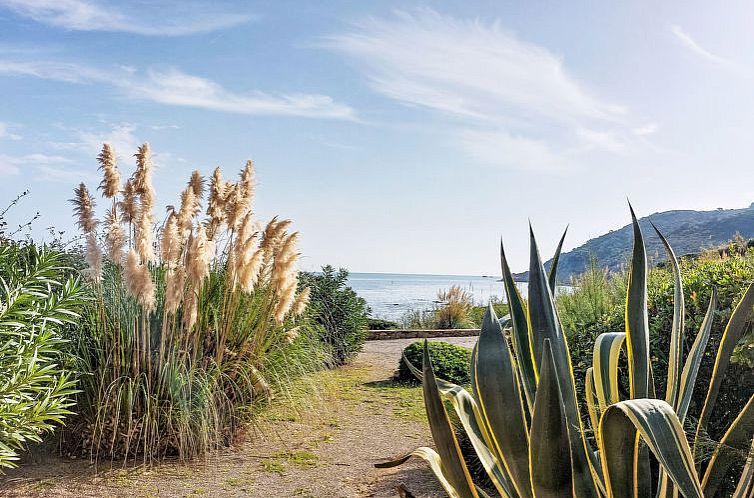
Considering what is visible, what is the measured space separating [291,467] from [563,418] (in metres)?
3.39

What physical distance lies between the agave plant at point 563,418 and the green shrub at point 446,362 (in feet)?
15.2

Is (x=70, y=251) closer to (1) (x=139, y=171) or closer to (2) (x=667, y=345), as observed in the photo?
(1) (x=139, y=171)

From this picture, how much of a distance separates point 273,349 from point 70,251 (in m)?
4.95

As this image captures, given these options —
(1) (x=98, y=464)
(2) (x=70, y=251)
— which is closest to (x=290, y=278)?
(1) (x=98, y=464)

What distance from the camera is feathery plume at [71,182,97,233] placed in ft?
14.9

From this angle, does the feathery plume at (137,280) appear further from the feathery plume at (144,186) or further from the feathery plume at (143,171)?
the feathery plume at (143,171)

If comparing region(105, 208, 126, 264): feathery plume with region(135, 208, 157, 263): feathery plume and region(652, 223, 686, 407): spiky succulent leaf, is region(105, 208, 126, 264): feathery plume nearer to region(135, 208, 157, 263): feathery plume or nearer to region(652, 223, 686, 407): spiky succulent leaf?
region(135, 208, 157, 263): feathery plume

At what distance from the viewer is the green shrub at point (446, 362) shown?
23.3ft

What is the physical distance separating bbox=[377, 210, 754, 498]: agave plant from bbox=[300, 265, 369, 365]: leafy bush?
667 centimetres

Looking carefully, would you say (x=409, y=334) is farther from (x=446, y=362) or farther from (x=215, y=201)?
(x=215, y=201)

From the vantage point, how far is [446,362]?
23.6 ft

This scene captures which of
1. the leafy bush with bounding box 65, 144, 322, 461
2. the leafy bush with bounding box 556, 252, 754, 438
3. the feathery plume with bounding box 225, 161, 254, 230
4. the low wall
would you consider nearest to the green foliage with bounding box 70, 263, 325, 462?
the leafy bush with bounding box 65, 144, 322, 461

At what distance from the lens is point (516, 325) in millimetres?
2291

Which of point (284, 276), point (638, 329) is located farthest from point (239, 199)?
point (638, 329)
